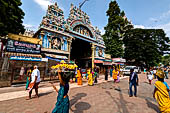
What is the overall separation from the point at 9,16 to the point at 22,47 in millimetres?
4124

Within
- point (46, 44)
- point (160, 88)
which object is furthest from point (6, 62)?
point (160, 88)

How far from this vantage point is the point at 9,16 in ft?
35.3

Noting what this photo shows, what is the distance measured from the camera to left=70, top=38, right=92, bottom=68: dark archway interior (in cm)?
Result: 2208

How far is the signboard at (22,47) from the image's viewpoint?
33.8 ft

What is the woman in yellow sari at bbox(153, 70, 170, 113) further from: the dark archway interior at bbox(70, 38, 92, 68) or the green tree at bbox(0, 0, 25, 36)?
the dark archway interior at bbox(70, 38, 92, 68)

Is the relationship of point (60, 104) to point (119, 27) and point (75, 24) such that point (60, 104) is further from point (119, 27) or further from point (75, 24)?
point (119, 27)

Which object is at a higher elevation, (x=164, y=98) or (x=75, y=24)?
(x=75, y=24)

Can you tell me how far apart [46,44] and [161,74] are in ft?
46.0

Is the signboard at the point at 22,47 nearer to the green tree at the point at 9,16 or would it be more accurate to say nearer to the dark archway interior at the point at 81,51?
the green tree at the point at 9,16

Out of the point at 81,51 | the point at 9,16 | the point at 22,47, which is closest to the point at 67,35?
the point at 22,47

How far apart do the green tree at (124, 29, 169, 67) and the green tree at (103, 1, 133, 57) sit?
3.37 metres

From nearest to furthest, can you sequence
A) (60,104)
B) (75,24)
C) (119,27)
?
(60,104) → (75,24) → (119,27)

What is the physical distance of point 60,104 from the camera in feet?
7.91

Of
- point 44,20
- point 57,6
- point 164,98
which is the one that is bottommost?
point 164,98
